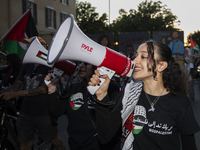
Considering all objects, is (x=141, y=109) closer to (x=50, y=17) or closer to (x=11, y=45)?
(x=11, y=45)

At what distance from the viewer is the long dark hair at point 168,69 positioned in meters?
1.72

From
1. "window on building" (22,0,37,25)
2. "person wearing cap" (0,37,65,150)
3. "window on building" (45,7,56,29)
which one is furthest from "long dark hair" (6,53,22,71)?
"window on building" (45,7,56,29)

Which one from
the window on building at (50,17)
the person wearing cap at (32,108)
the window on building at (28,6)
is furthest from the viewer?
the window on building at (50,17)

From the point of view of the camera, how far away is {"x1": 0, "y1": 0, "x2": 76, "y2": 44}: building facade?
13.7 m

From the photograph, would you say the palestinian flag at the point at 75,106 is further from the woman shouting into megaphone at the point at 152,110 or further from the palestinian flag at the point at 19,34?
the palestinian flag at the point at 19,34

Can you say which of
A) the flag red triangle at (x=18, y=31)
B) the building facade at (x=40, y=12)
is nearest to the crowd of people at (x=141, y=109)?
the flag red triangle at (x=18, y=31)

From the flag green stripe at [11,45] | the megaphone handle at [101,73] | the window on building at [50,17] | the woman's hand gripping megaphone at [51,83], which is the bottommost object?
the woman's hand gripping megaphone at [51,83]

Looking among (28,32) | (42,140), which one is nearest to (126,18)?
(28,32)

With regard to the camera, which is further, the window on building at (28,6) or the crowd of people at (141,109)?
the window on building at (28,6)

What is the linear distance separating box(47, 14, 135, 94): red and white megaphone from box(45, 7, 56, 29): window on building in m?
17.1

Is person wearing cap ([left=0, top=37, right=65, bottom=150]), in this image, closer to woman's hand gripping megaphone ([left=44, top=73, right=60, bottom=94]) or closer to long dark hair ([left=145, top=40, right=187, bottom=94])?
woman's hand gripping megaphone ([left=44, top=73, right=60, bottom=94])

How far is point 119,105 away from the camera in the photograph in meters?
1.80

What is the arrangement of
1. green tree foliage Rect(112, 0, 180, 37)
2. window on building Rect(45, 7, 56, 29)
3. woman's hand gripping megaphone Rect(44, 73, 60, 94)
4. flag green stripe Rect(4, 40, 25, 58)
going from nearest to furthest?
woman's hand gripping megaphone Rect(44, 73, 60, 94), flag green stripe Rect(4, 40, 25, 58), window on building Rect(45, 7, 56, 29), green tree foliage Rect(112, 0, 180, 37)

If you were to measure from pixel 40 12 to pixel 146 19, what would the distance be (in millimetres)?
25054
